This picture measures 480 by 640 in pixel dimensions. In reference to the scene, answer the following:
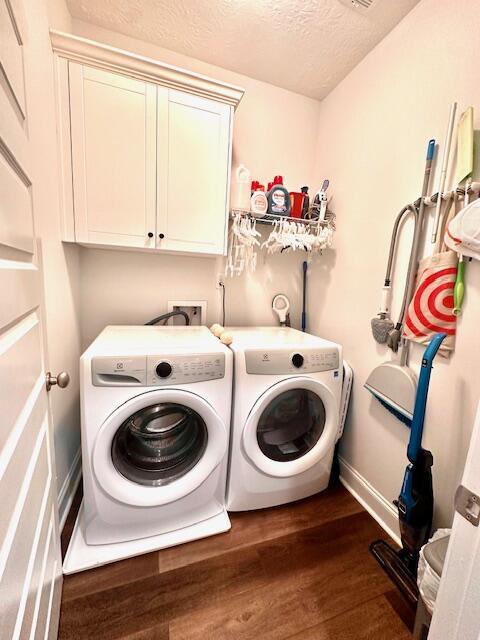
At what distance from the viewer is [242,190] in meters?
1.65

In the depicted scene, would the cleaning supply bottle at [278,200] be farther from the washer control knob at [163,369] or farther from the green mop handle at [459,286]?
the washer control knob at [163,369]

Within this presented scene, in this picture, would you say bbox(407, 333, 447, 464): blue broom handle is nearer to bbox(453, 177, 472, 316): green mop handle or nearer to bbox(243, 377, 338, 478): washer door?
bbox(453, 177, 472, 316): green mop handle

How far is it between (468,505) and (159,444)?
1.21 m

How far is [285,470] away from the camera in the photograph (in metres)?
1.39

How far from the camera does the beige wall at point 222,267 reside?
169 centimetres

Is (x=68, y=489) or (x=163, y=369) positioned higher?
(x=163, y=369)

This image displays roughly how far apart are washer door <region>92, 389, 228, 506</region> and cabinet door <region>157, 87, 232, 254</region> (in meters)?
0.86

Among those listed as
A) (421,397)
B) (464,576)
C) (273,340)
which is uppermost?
(273,340)

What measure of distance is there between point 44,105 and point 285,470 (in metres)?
2.00

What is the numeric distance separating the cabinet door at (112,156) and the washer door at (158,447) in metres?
0.87

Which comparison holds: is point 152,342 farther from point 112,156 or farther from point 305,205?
point 305,205

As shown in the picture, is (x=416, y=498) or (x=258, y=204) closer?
(x=416, y=498)

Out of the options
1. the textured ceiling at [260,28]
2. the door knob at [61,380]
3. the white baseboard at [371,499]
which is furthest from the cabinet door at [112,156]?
the white baseboard at [371,499]

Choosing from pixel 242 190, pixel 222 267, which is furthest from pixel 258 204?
pixel 222 267
